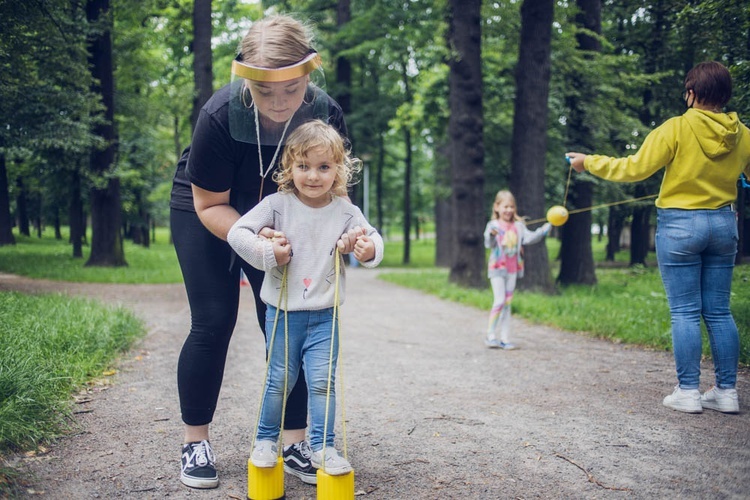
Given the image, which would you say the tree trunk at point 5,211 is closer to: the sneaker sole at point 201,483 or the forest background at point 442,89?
the forest background at point 442,89

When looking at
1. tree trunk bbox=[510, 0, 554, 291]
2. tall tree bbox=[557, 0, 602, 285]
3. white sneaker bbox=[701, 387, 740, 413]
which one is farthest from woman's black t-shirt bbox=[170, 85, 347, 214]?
tall tree bbox=[557, 0, 602, 285]

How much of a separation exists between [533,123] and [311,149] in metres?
9.42

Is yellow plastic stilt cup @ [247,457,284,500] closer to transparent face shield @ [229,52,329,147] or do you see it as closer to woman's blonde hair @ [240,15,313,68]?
transparent face shield @ [229,52,329,147]

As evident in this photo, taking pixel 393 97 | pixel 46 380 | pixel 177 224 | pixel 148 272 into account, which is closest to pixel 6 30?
pixel 46 380

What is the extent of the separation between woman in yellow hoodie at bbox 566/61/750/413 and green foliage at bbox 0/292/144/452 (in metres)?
3.56

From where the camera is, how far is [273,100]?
275 centimetres

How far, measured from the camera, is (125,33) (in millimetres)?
16562

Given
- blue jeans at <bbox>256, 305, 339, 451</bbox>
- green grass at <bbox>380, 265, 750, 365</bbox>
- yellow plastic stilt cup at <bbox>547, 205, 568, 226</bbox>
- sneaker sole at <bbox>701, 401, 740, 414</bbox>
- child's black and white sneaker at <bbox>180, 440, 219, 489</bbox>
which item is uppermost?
yellow plastic stilt cup at <bbox>547, 205, 568, 226</bbox>

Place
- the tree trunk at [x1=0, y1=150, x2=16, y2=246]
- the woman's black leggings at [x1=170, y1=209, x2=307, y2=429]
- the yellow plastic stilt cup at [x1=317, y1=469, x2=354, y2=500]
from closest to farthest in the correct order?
the yellow plastic stilt cup at [x1=317, y1=469, x2=354, y2=500], the woman's black leggings at [x1=170, y1=209, x2=307, y2=429], the tree trunk at [x1=0, y1=150, x2=16, y2=246]

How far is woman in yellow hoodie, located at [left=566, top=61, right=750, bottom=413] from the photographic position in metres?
4.07

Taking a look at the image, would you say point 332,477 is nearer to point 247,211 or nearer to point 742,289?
point 247,211

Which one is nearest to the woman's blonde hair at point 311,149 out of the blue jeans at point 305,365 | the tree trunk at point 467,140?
the blue jeans at point 305,365

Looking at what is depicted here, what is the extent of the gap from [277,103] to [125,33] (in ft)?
51.4

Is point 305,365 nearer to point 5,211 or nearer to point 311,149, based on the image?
point 311,149
